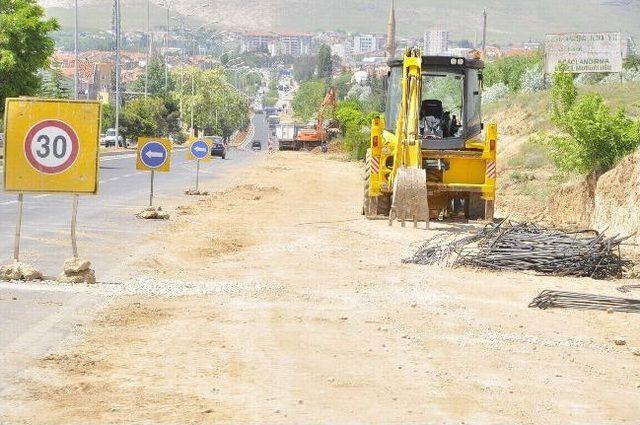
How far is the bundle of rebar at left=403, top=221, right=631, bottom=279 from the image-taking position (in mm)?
17422

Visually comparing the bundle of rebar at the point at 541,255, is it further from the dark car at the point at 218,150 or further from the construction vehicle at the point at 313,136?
the construction vehicle at the point at 313,136

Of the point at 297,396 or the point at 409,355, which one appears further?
the point at 409,355

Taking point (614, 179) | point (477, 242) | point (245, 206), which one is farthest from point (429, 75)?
point (477, 242)

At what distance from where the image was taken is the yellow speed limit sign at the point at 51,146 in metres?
15.1

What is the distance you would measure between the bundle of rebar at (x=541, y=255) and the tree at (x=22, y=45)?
4502 cm

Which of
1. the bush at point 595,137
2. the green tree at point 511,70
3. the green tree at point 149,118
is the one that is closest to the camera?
the bush at point 595,137

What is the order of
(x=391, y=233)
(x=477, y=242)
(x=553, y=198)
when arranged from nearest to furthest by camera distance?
(x=477, y=242) < (x=391, y=233) < (x=553, y=198)

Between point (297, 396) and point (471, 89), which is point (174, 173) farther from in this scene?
point (297, 396)

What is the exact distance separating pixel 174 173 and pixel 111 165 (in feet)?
27.1

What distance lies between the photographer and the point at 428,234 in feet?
79.0

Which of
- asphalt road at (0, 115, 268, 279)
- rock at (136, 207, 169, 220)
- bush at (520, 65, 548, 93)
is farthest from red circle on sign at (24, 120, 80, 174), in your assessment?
bush at (520, 65, 548, 93)

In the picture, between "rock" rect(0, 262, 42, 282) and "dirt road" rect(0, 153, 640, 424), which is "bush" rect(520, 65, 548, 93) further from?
"rock" rect(0, 262, 42, 282)

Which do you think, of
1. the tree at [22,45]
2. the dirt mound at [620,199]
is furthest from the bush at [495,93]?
the dirt mound at [620,199]

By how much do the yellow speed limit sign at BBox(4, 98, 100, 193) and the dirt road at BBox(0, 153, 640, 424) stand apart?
62.9 inches
